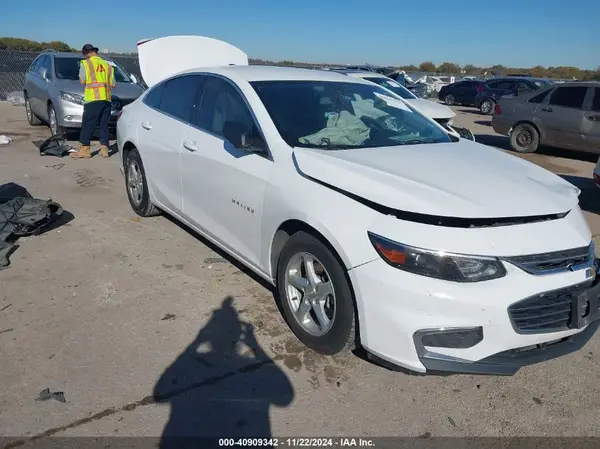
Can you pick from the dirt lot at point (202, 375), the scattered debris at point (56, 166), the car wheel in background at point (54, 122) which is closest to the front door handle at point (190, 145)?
the dirt lot at point (202, 375)

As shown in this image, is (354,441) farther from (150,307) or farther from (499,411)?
(150,307)

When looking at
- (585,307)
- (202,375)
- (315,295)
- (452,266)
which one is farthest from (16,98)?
(585,307)

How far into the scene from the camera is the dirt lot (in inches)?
103

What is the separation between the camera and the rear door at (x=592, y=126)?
386 inches

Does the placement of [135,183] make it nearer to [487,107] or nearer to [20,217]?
[20,217]

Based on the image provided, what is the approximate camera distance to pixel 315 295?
3.08 metres

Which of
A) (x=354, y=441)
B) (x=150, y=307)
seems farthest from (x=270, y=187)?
(x=354, y=441)

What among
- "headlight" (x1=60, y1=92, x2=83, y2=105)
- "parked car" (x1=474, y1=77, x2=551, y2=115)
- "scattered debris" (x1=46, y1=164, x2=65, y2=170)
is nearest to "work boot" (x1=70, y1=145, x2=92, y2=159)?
"scattered debris" (x1=46, y1=164, x2=65, y2=170)

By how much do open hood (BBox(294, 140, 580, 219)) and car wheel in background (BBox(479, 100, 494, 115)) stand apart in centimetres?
1980

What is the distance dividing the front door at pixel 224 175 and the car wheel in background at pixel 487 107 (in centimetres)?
1981

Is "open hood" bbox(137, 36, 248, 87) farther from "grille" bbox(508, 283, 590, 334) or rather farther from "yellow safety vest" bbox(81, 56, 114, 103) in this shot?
"grille" bbox(508, 283, 590, 334)

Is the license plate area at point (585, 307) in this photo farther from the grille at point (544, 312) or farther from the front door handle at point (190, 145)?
the front door handle at point (190, 145)

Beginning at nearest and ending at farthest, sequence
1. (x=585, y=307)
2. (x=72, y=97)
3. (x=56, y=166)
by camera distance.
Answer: (x=585, y=307) < (x=56, y=166) < (x=72, y=97)

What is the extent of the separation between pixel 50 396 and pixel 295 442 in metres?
1.35
